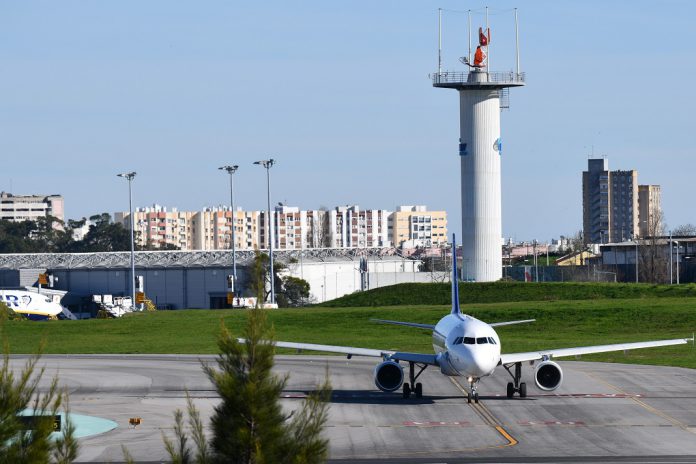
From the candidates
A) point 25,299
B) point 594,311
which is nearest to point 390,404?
point 594,311

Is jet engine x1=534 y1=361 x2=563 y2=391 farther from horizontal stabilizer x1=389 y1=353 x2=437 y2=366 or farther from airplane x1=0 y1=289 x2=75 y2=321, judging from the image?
airplane x1=0 y1=289 x2=75 y2=321

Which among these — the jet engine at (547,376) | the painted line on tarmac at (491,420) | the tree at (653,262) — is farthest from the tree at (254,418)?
the tree at (653,262)

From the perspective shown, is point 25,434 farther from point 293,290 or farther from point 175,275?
point 175,275

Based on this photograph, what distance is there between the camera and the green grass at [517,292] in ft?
328

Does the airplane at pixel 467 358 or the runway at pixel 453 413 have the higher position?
the airplane at pixel 467 358

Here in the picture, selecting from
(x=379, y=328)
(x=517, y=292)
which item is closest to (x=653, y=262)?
(x=517, y=292)

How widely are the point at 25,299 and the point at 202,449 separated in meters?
105

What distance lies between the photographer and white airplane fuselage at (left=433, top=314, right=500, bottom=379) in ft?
126

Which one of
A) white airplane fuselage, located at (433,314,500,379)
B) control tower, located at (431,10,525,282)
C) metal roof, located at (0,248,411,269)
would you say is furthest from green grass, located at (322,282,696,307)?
white airplane fuselage, located at (433,314,500,379)

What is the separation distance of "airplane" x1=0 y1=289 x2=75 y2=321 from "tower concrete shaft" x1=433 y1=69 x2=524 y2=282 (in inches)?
1599

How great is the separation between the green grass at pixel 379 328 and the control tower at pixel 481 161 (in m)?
14.7

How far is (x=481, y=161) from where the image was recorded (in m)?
107

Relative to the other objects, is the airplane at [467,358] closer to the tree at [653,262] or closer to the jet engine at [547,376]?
the jet engine at [547,376]

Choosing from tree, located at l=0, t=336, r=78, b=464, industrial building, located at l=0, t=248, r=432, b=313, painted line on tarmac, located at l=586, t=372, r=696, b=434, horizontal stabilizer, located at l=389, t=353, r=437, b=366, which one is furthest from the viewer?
industrial building, located at l=0, t=248, r=432, b=313
